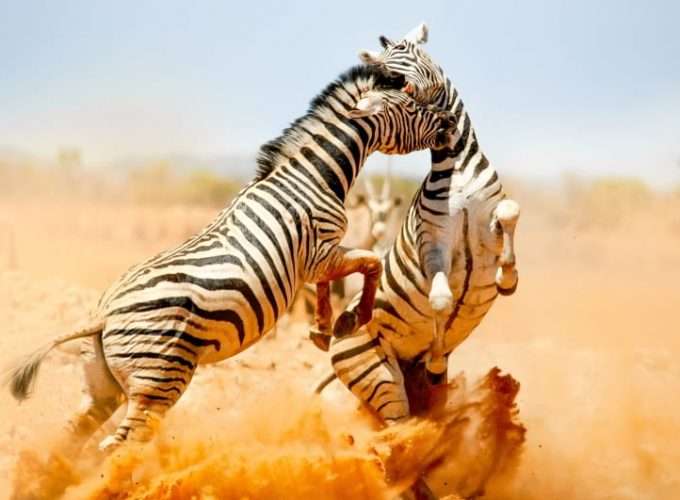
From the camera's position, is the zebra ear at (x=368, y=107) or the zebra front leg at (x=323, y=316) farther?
the zebra front leg at (x=323, y=316)

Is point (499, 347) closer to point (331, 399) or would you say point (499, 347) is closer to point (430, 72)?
point (331, 399)

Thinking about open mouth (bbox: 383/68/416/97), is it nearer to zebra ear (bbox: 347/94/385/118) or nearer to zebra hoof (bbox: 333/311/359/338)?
zebra ear (bbox: 347/94/385/118)

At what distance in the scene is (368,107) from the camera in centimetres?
480

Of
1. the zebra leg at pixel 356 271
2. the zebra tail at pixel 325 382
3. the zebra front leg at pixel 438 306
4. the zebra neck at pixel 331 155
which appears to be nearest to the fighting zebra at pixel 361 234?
the zebra tail at pixel 325 382

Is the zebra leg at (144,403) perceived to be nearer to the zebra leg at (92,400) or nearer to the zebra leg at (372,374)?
the zebra leg at (92,400)

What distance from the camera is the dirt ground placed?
448 centimetres

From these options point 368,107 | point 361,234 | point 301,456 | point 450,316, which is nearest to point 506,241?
point 450,316

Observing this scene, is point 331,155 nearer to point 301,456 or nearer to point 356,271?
point 356,271

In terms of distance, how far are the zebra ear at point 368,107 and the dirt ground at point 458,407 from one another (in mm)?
1780

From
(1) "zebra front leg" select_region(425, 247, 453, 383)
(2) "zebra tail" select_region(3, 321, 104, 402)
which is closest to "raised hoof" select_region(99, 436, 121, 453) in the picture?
(2) "zebra tail" select_region(3, 321, 104, 402)

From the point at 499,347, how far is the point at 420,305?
15.4 ft

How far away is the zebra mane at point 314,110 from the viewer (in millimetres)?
4836

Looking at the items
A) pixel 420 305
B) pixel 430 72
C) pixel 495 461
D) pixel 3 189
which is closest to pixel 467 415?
pixel 495 461

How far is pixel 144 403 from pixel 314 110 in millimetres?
1984
